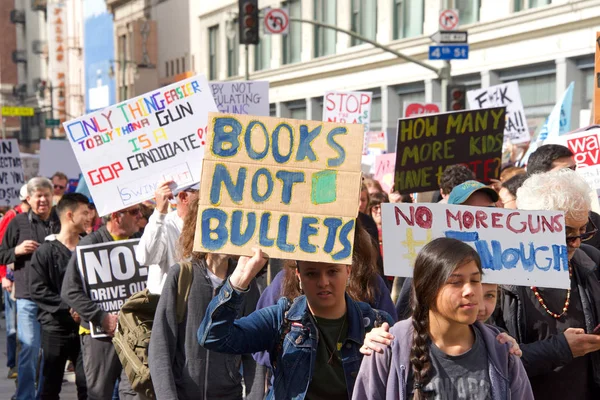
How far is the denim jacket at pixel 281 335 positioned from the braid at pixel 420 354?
A: 621 mm

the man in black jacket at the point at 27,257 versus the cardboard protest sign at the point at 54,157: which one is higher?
the cardboard protest sign at the point at 54,157

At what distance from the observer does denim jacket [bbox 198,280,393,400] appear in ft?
14.2

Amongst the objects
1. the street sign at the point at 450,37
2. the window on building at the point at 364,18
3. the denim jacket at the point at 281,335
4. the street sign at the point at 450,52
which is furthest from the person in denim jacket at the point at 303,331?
the window on building at the point at 364,18

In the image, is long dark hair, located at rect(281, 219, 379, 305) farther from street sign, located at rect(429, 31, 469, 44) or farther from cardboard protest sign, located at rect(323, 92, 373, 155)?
street sign, located at rect(429, 31, 469, 44)

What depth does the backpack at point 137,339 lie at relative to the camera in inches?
238

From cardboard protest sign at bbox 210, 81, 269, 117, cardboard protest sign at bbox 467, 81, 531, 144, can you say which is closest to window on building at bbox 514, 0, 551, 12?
cardboard protest sign at bbox 467, 81, 531, 144

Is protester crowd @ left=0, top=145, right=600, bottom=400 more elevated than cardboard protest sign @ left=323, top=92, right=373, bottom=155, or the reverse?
cardboard protest sign @ left=323, top=92, right=373, bottom=155

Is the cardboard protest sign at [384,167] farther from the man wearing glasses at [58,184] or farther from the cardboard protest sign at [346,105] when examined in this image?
the man wearing glasses at [58,184]

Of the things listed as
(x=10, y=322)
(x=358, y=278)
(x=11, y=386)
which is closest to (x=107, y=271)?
(x=358, y=278)

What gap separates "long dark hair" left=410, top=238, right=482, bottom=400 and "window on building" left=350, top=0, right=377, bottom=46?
33836 millimetres

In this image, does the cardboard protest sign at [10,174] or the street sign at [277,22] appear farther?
the street sign at [277,22]

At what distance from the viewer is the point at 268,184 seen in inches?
183

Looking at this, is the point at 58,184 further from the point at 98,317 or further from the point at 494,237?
the point at 494,237

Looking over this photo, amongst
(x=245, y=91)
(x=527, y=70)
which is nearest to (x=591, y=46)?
(x=527, y=70)
